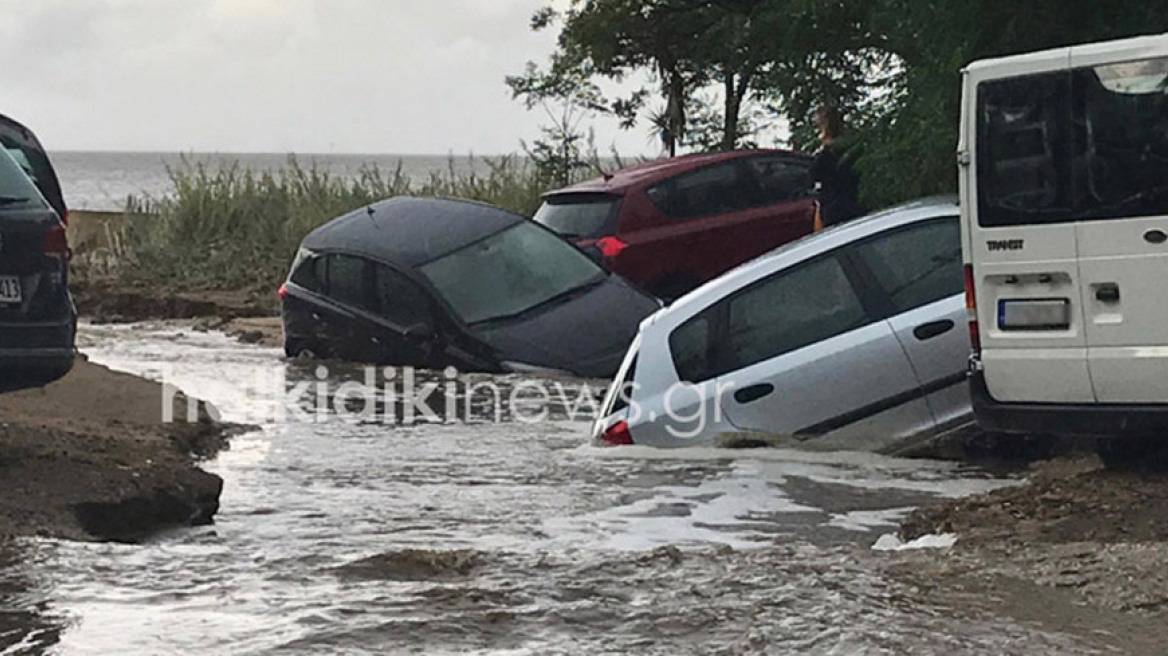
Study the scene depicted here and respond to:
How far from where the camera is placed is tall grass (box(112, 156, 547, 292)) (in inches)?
1086

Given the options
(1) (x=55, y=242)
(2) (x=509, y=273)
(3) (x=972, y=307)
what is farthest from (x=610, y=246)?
(3) (x=972, y=307)

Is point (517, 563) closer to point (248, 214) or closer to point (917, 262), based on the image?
point (917, 262)

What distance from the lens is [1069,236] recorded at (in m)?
8.77

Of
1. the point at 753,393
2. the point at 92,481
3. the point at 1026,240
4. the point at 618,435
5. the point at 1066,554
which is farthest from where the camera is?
the point at 618,435

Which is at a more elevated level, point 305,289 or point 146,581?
point 305,289

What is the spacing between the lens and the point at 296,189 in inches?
1145

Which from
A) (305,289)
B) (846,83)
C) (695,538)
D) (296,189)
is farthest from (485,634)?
(296,189)

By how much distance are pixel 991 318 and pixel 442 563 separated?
105 inches

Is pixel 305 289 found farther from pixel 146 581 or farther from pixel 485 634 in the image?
pixel 485 634

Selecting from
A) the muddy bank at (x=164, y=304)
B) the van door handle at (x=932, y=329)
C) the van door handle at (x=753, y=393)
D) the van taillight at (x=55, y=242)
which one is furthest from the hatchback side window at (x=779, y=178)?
the van taillight at (x=55, y=242)

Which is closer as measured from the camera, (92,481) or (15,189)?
(92,481)

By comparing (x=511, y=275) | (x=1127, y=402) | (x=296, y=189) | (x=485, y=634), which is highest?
(x=296, y=189)

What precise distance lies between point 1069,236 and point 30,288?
4826mm

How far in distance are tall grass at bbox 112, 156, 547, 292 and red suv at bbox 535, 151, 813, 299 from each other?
24.1 feet
